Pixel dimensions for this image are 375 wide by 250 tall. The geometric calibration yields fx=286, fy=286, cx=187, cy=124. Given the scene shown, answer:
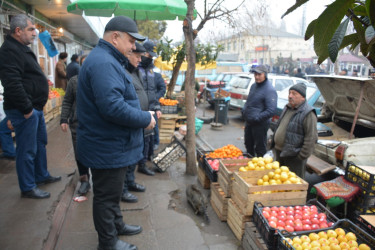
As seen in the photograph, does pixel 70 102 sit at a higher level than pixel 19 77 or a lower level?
lower

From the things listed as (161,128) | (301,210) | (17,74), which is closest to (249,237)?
(301,210)

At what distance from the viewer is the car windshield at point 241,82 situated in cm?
1173

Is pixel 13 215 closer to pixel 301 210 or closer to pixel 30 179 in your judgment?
pixel 30 179

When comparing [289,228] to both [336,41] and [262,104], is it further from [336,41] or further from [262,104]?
[262,104]

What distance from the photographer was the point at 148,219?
376cm

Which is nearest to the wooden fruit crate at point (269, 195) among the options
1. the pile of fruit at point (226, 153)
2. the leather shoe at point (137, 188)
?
the pile of fruit at point (226, 153)

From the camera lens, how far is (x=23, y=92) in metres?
3.29

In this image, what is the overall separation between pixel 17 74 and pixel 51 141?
3.57 metres

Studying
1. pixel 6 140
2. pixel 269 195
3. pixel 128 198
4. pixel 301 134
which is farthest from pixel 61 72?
pixel 269 195

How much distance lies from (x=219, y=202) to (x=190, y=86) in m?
2.15

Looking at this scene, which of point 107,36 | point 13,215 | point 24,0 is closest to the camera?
point 107,36

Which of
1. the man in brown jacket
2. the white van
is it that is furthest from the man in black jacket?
the white van

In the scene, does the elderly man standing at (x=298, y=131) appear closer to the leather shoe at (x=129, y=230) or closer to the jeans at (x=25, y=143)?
the leather shoe at (x=129, y=230)

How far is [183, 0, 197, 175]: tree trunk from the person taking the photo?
4859mm
